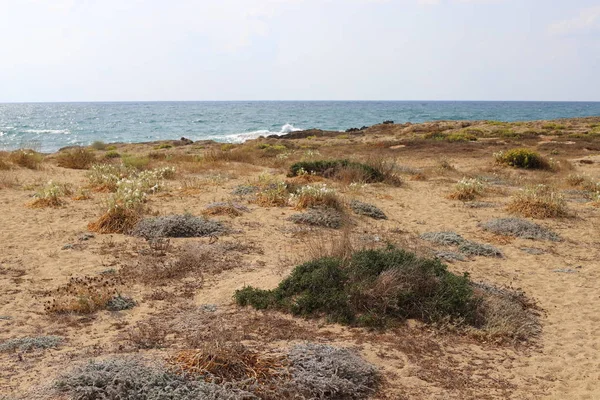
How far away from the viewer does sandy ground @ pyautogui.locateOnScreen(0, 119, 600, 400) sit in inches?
190

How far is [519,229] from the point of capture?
420 inches

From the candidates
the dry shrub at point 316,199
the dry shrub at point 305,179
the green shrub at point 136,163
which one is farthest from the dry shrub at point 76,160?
the dry shrub at point 316,199

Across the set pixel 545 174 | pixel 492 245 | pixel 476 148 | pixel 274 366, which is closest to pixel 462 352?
pixel 274 366

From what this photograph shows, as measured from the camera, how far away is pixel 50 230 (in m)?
9.60

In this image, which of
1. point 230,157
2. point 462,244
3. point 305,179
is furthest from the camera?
point 230,157

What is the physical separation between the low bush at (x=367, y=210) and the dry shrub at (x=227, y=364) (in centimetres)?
729

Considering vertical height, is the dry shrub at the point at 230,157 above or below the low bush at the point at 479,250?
above

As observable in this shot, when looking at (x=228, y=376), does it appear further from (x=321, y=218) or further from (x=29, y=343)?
(x=321, y=218)

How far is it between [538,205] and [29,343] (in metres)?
11.5

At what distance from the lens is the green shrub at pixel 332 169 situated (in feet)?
52.5

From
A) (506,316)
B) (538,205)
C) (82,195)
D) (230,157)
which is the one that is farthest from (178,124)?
(506,316)

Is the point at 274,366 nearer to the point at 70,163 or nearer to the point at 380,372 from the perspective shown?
the point at 380,372

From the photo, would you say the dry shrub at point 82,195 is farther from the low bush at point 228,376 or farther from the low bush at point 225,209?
the low bush at point 228,376

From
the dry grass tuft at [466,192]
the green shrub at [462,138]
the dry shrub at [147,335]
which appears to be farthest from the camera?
the green shrub at [462,138]
